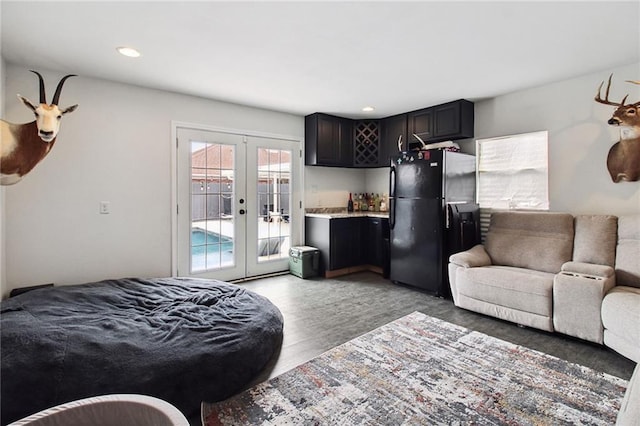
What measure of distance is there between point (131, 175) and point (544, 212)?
472 cm

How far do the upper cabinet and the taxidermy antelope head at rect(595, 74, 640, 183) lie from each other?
1498 millimetres

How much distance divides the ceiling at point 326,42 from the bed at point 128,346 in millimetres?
2082

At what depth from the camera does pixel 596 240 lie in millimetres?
3055

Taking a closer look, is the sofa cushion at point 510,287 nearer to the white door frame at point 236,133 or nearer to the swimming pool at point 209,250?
the white door frame at point 236,133

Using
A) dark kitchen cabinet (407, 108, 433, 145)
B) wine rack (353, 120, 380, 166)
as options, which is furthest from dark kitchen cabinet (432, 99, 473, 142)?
wine rack (353, 120, 380, 166)

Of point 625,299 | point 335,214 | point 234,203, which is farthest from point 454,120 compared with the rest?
point 234,203

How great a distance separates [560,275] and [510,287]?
1.34 feet

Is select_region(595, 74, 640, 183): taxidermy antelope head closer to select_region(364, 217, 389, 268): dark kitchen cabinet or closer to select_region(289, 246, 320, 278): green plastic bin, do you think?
select_region(364, 217, 389, 268): dark kitchen cabinet

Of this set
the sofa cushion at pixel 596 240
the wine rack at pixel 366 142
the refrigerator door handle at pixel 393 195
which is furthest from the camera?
the wine rack at pixel 366 142

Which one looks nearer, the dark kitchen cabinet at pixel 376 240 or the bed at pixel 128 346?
the bed at pixel 128 346

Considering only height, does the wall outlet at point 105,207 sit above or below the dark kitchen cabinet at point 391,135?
below

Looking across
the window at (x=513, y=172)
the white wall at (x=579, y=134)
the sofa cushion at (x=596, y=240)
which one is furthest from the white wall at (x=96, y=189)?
the sofa cushion at (x=596, y=240)

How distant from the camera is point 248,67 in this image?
3.08 m

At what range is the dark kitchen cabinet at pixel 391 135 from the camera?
4.91m
